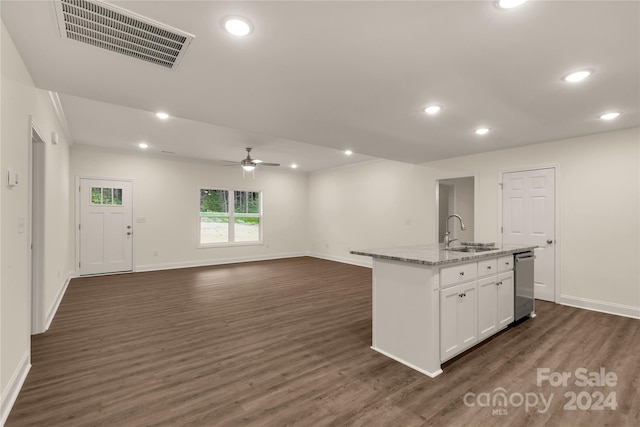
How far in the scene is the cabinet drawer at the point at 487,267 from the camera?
9.38ft

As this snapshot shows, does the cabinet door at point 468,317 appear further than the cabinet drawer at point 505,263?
No

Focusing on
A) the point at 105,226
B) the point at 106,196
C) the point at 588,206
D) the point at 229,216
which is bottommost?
the point at 105,226

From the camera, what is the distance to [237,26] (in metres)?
1.79

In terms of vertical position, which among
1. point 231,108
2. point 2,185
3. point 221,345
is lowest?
point 221,345

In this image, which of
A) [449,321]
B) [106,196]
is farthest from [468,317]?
[106,196]

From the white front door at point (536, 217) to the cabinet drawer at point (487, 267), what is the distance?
2.16 metres

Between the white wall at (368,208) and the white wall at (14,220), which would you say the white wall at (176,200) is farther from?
the white wall at (14,220)

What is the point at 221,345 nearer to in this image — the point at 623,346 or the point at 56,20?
the point at 56,20

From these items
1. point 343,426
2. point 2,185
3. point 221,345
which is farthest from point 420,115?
point 2,185

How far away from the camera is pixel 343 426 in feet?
5.93

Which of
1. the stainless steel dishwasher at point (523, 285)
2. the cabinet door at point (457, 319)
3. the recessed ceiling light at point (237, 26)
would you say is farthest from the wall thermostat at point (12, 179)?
the stainless steel dishwasher at point (523, 285)

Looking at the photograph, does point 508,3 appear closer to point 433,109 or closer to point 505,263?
point 433,109

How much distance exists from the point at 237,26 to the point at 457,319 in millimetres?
2806

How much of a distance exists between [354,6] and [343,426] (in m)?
2.45
